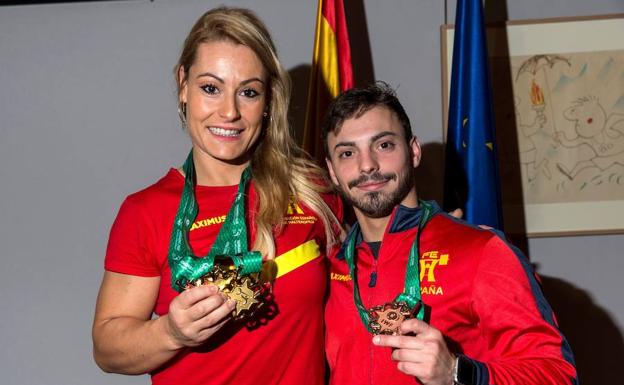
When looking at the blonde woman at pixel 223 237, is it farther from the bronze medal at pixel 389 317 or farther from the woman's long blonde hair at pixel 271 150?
the bronze medal at pixel 389 317

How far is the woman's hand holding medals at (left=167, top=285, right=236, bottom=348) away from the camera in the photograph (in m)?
1.65

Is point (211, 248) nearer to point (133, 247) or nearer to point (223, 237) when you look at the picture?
point (223, 237)

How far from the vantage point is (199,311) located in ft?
5.44

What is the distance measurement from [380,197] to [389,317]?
42 cm

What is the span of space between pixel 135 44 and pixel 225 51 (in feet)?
3.65

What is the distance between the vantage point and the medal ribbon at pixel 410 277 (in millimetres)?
1731

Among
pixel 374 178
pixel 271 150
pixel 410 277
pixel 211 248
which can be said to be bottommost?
→ pixel 410 277

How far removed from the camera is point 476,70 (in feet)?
8.89

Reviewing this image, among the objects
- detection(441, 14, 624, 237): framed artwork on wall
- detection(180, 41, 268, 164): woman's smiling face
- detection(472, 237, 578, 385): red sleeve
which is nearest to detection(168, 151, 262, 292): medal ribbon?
detection(180, 41, 268, 164): woman's smiling face

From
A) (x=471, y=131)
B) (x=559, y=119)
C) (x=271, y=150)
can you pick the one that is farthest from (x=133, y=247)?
(x=559, y=119)

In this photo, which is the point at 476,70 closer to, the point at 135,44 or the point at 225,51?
the point at 225,51

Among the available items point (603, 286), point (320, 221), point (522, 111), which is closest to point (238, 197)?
point (320, 221)

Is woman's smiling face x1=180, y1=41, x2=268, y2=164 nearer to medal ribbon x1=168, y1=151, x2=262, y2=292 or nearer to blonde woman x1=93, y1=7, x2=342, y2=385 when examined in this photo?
blonde woman x1=93, y1=7, x2=342, y2=385

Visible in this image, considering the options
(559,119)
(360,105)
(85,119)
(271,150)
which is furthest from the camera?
(85,119)
